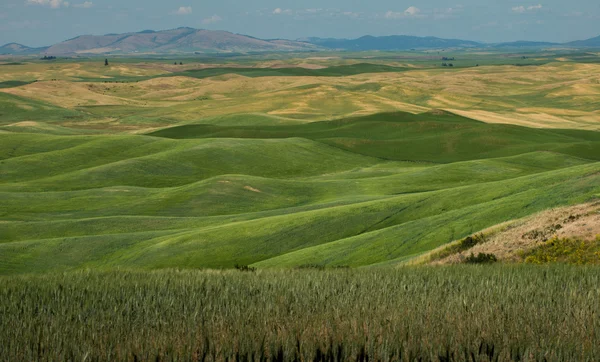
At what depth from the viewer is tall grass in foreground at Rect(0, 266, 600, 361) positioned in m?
11.1

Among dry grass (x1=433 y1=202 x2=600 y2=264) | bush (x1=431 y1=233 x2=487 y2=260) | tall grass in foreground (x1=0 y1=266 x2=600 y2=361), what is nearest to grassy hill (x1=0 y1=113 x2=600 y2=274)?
dry grass (x1=433 y1=202 x2=600 y2=264)

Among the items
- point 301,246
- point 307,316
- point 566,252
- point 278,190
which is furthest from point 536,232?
point 278,190

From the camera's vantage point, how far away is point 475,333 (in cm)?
1180

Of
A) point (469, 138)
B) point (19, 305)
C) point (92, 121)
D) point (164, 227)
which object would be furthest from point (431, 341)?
point (92, 121)

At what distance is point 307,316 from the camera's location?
13188mm

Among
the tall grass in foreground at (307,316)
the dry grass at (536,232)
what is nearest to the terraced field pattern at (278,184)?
the dry grass at (536,232)

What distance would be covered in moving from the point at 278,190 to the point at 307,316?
61692mm

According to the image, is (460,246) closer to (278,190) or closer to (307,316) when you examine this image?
(307,316)

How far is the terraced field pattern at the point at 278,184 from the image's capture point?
38.6 m

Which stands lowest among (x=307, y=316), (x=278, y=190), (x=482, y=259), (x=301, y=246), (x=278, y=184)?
(x=278, y=190)

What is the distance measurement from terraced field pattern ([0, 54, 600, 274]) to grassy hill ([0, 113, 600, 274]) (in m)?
0.21

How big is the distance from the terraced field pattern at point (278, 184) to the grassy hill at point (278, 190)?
0.21 meters

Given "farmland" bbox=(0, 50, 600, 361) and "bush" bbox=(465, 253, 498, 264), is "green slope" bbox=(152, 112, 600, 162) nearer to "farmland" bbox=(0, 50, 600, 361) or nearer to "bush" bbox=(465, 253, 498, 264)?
"farmland" bbox=(0, 50, 600, 361)

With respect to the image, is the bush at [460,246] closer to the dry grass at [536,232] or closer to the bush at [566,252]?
the dry grass at [536,232]
